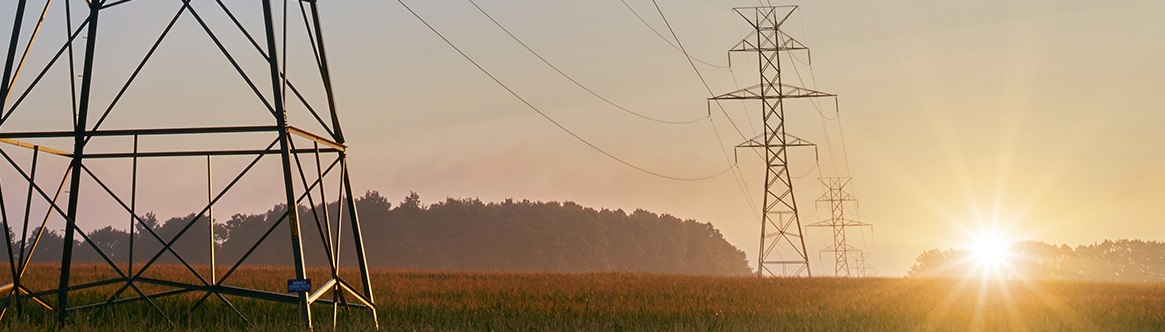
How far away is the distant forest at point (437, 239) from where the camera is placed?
106m

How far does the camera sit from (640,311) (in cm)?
1834

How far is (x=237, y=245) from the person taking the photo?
346 ft

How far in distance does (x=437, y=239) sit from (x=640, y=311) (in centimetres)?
9531

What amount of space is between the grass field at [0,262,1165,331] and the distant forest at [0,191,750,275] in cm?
7237

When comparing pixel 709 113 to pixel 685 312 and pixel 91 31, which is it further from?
pixel 91 31

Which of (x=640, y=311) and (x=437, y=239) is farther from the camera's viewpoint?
(x=437, y=239)

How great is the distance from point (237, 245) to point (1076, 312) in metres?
95.3

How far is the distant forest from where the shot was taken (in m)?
106

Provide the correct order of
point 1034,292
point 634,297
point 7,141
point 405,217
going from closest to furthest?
1. point 7,141
2. point 634,297
3. point 1034,292
4. point 405,217

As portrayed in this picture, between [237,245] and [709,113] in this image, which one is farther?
[237,245]

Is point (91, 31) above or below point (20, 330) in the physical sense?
above

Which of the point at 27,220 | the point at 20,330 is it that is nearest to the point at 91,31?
the point at 27,220

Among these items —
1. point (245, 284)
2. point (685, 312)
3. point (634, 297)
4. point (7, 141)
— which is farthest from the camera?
point (245, 284)

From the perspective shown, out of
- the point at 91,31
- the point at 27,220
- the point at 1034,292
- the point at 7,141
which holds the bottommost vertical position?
the point at 1034,292
